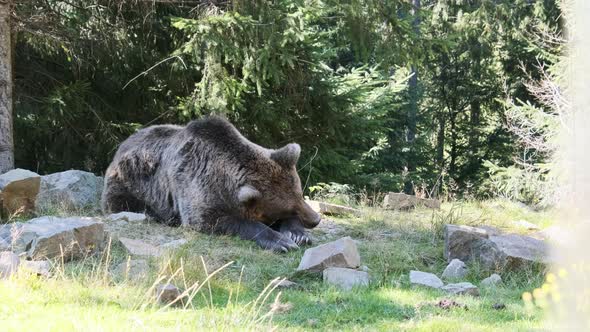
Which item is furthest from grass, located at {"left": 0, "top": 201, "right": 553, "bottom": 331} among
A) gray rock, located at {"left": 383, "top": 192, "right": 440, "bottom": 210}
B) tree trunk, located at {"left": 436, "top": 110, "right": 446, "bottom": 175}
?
tree trunk, located at {"left": 436, "top": 110, "right": 446, "bottom": 175}

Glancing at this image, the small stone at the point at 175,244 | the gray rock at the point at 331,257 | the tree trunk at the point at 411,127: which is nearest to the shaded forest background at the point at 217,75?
the tree trunk at the point at 411,127

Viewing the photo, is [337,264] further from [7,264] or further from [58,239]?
[7,264]

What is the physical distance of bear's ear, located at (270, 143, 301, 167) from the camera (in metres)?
8.09

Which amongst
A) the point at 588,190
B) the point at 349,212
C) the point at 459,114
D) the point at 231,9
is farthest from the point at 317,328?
the point at 459,114

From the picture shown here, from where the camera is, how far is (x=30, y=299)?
4.39 meters

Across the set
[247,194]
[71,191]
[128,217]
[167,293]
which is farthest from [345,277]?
[71,191]

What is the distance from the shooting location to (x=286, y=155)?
8.11m

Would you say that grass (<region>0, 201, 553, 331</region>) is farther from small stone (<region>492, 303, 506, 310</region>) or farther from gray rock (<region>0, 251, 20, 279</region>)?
gray rock (<region>0, 251, 20, 279</region>)

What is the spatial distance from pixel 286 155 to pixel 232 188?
2.50 ft

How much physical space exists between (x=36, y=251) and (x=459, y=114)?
2475 centimetres

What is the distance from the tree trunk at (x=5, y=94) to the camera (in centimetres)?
1057

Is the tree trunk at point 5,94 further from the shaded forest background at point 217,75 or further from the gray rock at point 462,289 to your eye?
the gray rock at point 462,289

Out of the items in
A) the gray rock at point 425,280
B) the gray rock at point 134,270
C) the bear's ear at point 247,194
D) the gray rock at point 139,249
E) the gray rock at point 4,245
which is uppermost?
the bear's ear at point 247,194

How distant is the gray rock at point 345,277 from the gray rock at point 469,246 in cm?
131
